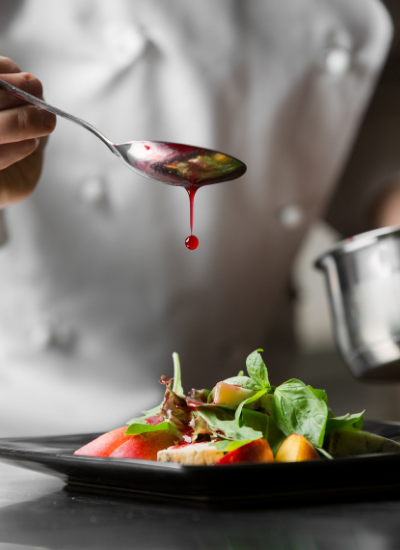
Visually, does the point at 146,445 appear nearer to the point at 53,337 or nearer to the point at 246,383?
the point at 246,383

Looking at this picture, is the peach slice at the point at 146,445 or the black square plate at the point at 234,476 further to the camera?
the peach slice at the point at 146,445

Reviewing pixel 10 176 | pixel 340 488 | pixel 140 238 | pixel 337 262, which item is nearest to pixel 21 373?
pixel 140 238

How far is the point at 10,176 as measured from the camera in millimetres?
714

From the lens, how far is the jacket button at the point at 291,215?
1152 millimetres

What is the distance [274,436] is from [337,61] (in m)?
0.95

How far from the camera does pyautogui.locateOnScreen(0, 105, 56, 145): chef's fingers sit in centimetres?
50

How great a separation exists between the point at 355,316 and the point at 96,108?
67 centimetres

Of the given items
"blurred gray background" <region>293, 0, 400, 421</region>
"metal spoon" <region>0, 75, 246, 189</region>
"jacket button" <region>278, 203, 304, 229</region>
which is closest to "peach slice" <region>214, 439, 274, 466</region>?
"metal spoon" <region>0, 75, 246, 189</region>

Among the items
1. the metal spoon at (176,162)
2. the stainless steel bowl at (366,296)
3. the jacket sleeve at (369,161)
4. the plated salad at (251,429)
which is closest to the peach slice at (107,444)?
the plated salad at (251,429)

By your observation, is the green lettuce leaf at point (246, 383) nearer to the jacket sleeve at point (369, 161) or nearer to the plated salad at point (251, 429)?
the plated salad at point (251, 429)

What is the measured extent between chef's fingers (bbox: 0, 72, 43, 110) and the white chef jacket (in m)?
0.47

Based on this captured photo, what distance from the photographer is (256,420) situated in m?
0.38

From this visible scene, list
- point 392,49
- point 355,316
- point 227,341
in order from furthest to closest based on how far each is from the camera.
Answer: point 392,49 → point 227,341 → point 355,316

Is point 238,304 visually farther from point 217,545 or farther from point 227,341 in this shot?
point 217,545
